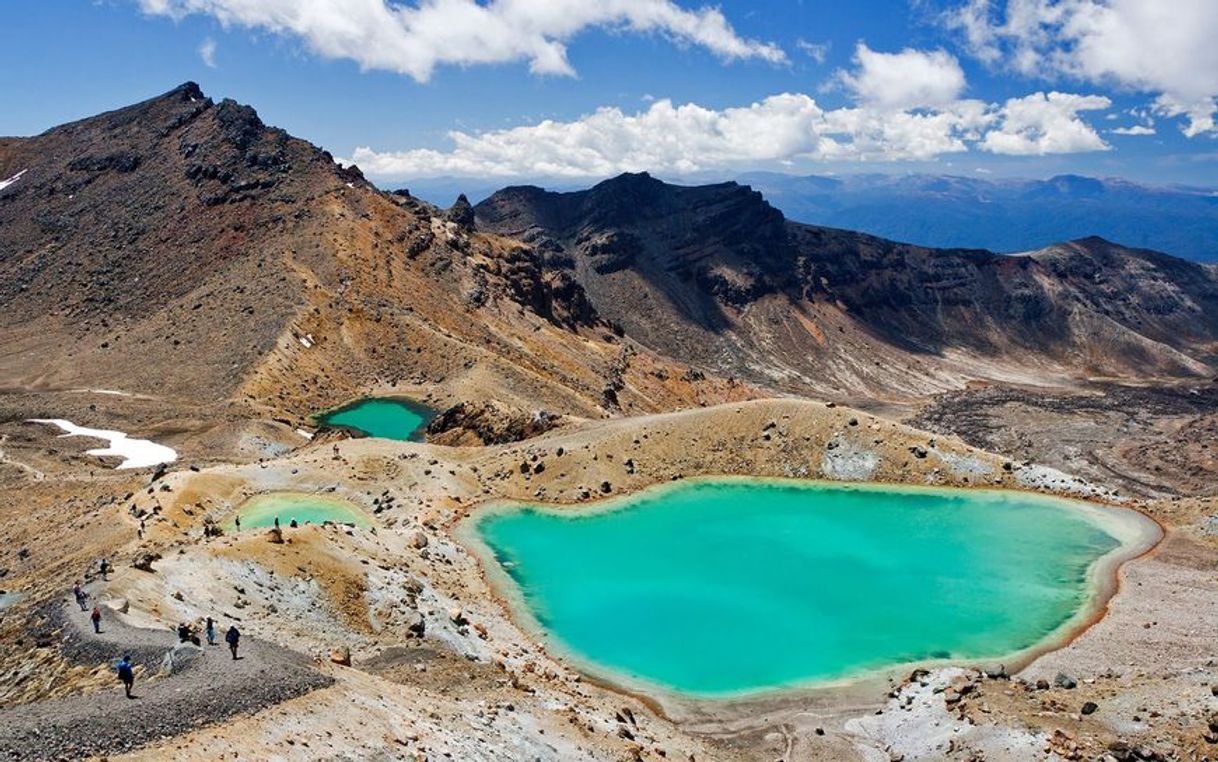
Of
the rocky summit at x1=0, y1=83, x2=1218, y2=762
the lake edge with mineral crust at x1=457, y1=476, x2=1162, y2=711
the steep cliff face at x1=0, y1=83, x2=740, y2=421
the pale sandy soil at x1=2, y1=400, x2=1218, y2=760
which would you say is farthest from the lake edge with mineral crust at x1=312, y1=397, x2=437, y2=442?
the lake edge with mineral crust at x1=457, y1=476, x2=1162, y2=711

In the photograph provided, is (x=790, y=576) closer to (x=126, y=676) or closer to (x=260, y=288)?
(x=126, y=676)

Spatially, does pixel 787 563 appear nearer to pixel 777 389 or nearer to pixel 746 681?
pixel 746 681

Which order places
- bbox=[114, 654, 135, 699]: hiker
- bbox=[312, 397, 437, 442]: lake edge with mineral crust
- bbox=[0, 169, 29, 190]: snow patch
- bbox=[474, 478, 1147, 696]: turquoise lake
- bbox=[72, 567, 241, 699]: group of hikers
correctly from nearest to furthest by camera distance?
bbox=[114, 654, 135, 699]: hiker, bbox=[72, 567, 241, 699]: group of hikers, bbox=[474, 478, 1147, 696]: turquoise lake, bbox=[312, 397, 437, 442]: lake edge with mineral crust, bbox=[0, 169, 29, 190]: snow patch

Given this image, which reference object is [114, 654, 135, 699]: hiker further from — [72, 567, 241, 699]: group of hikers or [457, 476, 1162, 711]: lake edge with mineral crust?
[457, 476, 1162, 711]: lake edge with mineral crust

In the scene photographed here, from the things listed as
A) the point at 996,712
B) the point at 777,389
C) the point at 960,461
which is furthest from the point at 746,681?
the point at 777,389

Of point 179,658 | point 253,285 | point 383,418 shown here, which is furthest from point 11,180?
point 179,658
